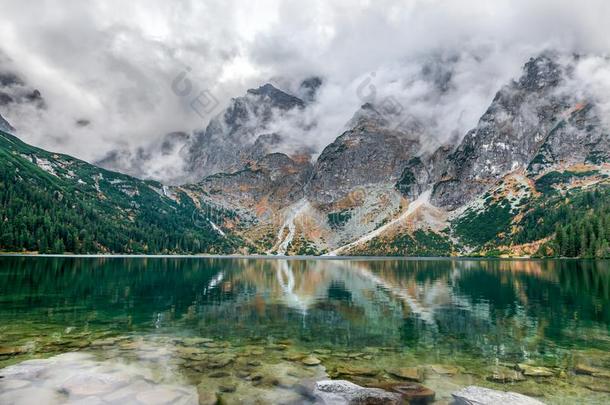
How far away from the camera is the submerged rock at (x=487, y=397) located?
18614 millimetres

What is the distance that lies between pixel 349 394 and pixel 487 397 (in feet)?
21.4

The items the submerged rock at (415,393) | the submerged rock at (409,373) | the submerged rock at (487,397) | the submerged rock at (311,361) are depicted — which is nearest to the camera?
the submerged rock at (487,397)

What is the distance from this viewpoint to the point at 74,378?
71.2ft

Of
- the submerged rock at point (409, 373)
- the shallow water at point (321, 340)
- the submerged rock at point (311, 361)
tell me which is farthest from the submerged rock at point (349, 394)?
the submerged rock at point (311, 361)

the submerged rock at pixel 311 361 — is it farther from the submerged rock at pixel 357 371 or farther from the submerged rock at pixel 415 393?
the submerged rock at pixel 415 393

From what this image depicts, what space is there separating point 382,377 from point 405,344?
9722 millimetres

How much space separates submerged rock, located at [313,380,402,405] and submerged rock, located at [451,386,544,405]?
3014 mm

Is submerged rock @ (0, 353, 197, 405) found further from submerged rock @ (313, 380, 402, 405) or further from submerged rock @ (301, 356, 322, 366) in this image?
submerged rock @ (301, 356, 322, 366)

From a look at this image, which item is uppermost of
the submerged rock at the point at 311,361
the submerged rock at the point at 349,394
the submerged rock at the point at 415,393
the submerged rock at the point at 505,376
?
the submerged rock at the point at 349,394

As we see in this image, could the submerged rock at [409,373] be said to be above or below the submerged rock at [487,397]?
below

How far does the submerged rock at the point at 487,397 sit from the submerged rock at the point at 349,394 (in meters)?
3.01

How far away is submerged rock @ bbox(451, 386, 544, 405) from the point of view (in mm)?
18614

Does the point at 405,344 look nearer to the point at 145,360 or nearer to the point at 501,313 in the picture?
the point at 145,360

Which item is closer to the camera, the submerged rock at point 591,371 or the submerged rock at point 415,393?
the submerged rock at point 415,393
